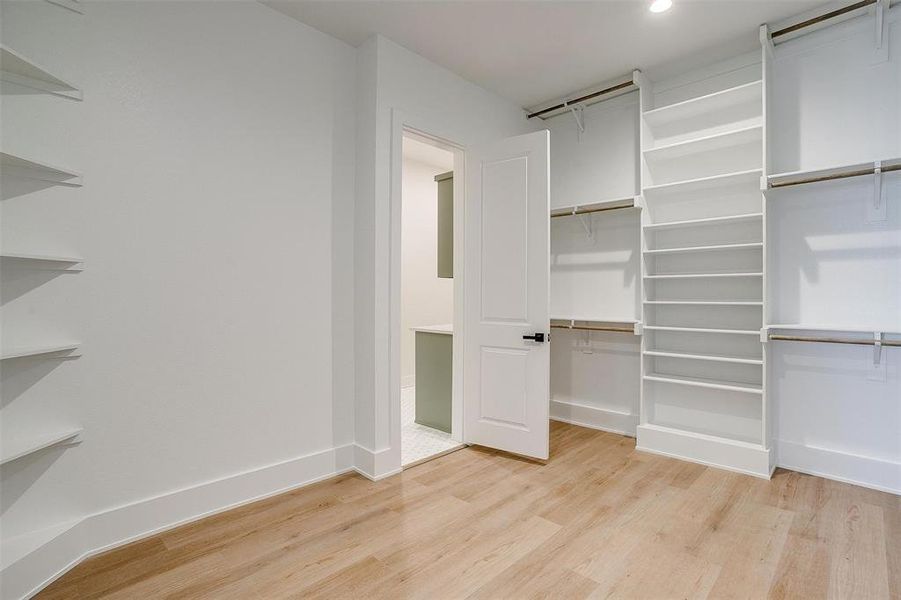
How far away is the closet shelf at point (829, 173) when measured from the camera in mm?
2500

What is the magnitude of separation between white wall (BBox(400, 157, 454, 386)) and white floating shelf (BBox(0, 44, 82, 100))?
12.6 feet

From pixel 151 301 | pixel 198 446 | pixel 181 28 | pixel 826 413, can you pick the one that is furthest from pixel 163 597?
pixel 826 413

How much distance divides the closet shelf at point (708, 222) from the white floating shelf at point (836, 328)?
732 mm

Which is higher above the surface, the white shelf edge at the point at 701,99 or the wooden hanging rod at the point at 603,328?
the white shelf edge at the point at 701,99

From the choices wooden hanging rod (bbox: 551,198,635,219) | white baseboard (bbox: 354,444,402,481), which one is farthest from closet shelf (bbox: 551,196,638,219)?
white baseboard (bbox: 354,444,402,481)

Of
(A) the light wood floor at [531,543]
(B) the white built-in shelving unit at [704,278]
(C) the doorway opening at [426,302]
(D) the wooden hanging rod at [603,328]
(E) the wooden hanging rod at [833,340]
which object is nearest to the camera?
(A) the light wood floor at [531,543]

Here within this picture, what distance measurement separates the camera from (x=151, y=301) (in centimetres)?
Result: 220

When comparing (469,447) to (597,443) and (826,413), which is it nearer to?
(597,443)

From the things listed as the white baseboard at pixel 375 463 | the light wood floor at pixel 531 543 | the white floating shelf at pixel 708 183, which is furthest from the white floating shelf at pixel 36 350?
the white floating shelf at pixel 708 183

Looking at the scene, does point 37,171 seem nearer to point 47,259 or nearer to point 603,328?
point 47,259

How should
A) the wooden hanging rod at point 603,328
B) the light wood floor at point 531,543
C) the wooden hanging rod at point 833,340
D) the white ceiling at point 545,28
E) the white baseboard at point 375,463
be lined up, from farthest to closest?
1. the wooden hanging rod at point 603,328
2. the white baseboard at point 375,463
3. the white ceiling at point 545,28
4. the wooden hanging rod at point 833,340
5. the light wood floor at point 531,543

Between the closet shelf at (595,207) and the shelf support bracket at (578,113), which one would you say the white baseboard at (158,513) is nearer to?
the closet shelf at (595,207)

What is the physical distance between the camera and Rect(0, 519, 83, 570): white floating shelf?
1.70 meters

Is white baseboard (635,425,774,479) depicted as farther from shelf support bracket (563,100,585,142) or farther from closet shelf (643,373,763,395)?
shelf support bracket (563,100,585,142)
